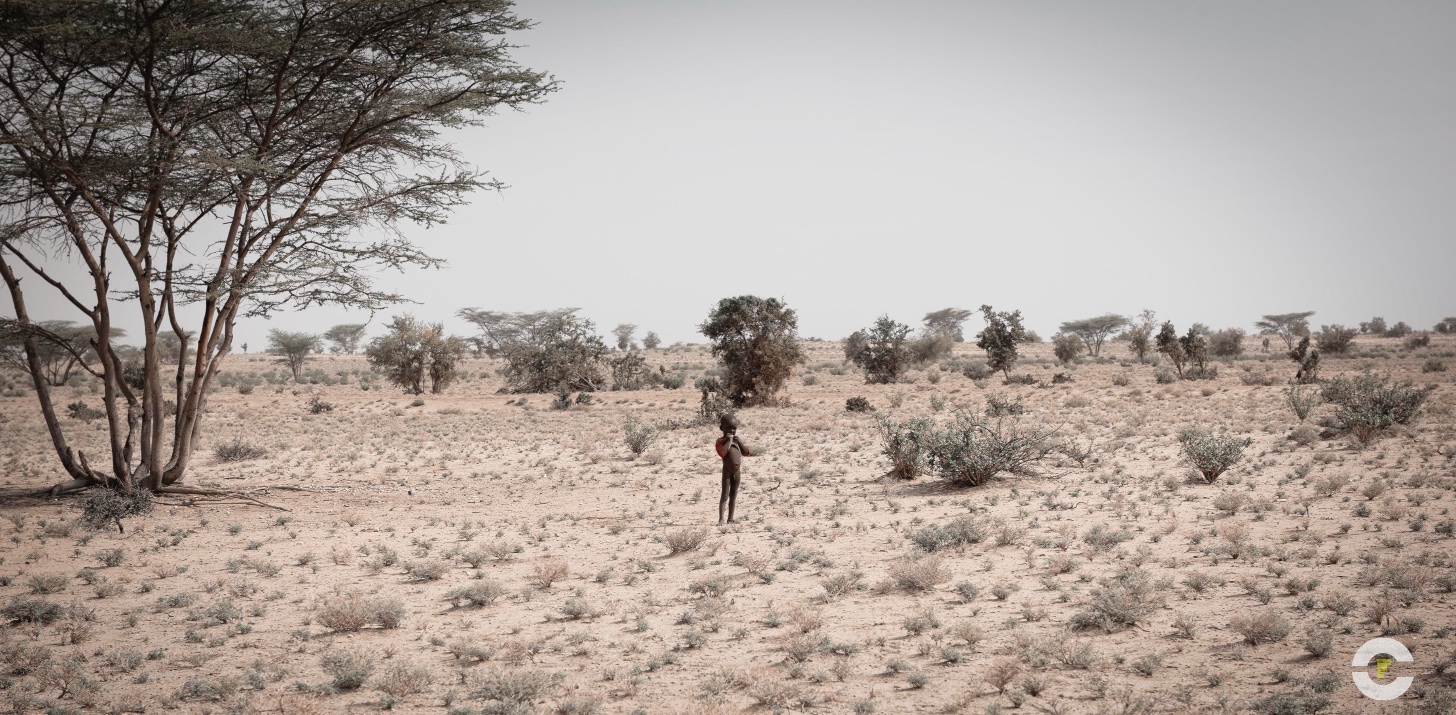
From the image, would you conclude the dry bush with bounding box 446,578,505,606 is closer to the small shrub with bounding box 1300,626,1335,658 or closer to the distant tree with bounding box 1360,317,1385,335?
the small shrub with bounding box 1300,626,1335,658

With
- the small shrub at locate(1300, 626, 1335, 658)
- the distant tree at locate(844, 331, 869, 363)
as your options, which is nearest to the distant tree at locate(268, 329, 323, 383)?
the distant tree at locate(844, 331, 869, 363)

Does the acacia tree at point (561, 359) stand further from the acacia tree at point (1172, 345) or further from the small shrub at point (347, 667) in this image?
the small shrub at point (347, 667)

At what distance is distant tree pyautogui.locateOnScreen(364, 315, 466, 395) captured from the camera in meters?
46.0

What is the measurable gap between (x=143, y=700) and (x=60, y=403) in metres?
42.4

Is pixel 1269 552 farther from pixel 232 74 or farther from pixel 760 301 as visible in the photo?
pixel 760 301

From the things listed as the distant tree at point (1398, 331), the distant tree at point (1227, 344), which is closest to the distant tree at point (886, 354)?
the distant tree at point (1227, 344)

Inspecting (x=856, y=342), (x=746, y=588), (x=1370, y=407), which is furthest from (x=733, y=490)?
(x=856, y=342)

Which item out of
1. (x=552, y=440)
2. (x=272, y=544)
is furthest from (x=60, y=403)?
(x=272, y=544)

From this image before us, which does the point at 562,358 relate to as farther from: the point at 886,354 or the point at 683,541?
the point at 683,541

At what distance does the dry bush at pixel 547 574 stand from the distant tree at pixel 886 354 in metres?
38.6

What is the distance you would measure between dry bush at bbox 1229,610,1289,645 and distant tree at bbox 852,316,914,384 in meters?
40.2

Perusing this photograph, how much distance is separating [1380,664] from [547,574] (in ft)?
25.5

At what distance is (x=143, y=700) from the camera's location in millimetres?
6301

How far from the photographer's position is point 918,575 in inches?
349
